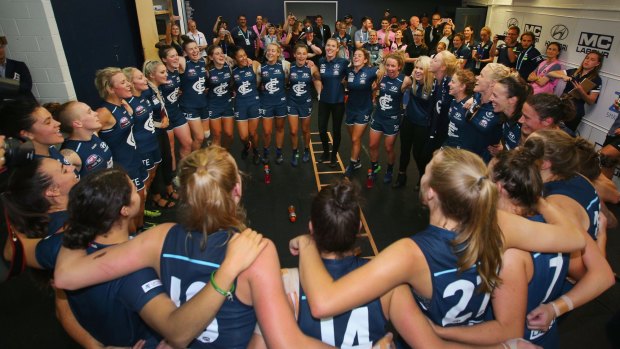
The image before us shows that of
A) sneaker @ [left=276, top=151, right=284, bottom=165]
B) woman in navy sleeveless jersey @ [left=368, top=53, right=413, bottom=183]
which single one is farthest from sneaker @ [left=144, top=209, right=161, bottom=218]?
woman in navy sleeveless jersey @ [left=368, top=53, right=413, bottom=183]

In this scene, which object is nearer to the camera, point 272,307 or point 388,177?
point 272,307

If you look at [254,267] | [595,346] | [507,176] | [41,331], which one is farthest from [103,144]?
[595,346]

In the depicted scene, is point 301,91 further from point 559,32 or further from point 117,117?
point 559,32

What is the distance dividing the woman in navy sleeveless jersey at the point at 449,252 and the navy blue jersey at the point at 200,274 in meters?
0.29

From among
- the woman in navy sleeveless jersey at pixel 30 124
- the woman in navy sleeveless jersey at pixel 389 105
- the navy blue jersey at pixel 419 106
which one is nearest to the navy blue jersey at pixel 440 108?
the navy blue jersey at pixel 419 106

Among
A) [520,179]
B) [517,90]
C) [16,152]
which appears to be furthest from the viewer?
[517,90]

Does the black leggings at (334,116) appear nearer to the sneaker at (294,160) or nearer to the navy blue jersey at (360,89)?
the navy blue jersey at (360,89)

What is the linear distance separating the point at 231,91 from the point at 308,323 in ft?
15.4

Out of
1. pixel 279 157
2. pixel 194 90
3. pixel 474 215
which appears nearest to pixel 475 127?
pixel 474 215

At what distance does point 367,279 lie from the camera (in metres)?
1.20

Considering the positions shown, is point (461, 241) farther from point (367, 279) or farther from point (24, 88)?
point (24, 88)

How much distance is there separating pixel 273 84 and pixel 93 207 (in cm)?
419

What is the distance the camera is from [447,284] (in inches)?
Answer: 53.2

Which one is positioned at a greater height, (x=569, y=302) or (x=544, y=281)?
(x=544, y=281)
